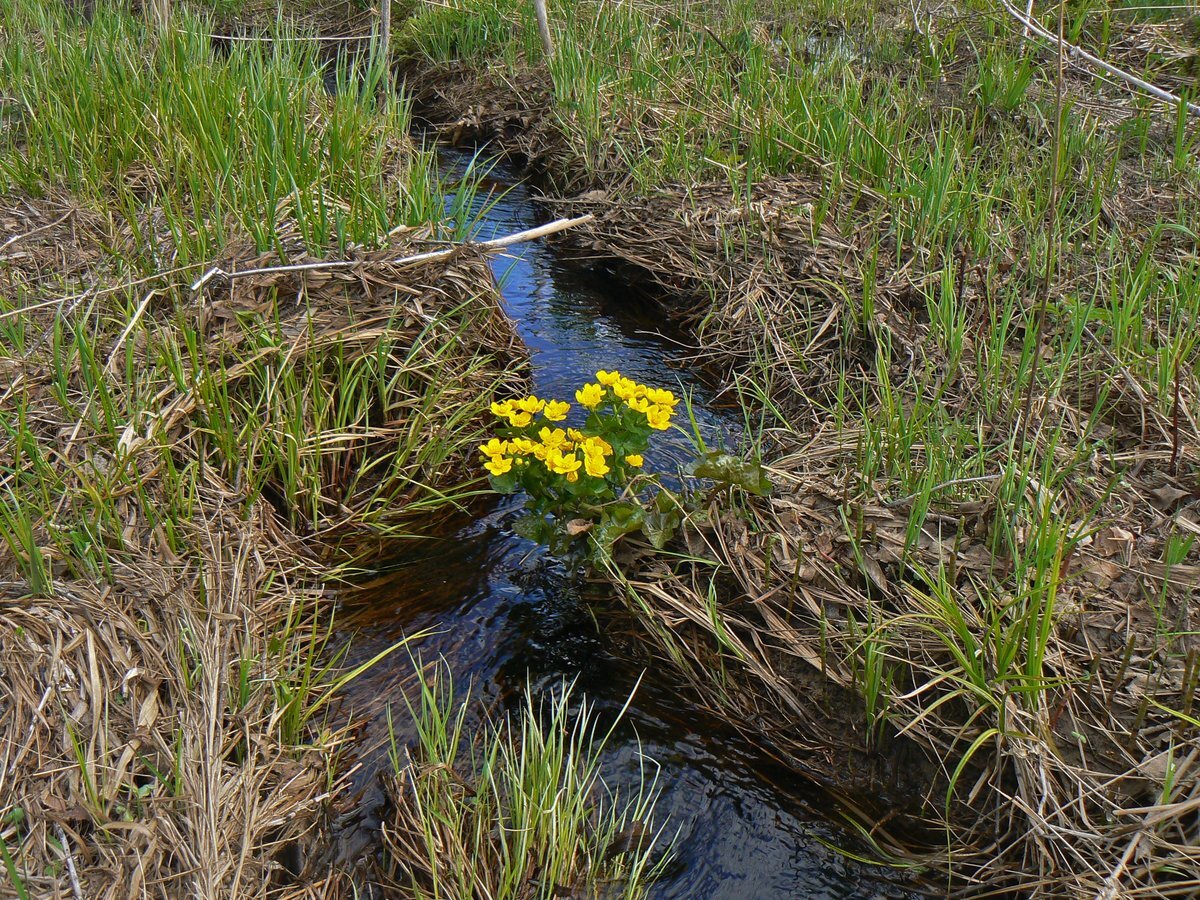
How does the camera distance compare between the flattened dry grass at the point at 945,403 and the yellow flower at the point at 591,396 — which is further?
the yellow flower at the point at 591,396

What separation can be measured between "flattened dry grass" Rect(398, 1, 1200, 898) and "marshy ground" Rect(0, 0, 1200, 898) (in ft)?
0.05

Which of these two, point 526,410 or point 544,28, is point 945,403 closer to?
point 526,410

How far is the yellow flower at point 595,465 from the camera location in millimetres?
2516

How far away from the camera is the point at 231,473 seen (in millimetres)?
2770

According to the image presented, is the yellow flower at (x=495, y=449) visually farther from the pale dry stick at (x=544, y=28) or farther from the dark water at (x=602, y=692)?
the pale dry stick at (x=544, y=28)

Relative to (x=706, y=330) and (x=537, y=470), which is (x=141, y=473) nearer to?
(x=537, y=470)

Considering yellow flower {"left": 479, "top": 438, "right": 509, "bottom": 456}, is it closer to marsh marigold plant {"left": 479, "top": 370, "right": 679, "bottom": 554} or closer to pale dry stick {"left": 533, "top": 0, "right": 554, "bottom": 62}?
marsh marigold plant {"left": 479, "top": 370, "right": 679, "bottom": 554}

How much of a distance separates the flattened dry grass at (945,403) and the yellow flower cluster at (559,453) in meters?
0.35

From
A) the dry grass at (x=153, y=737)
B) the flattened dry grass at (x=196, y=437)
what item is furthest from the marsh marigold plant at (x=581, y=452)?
the dry grass at (x=153, y=737)

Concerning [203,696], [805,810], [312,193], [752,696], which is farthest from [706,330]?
[203,696]

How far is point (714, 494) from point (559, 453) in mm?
492

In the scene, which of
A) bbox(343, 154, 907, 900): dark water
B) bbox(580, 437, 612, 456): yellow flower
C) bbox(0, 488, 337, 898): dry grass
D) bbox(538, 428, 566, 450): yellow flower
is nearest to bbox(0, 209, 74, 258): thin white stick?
bbox(0, 488, 337, 898): dry grass

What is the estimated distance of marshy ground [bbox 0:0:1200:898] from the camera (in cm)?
194

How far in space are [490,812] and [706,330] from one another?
2747 mm
